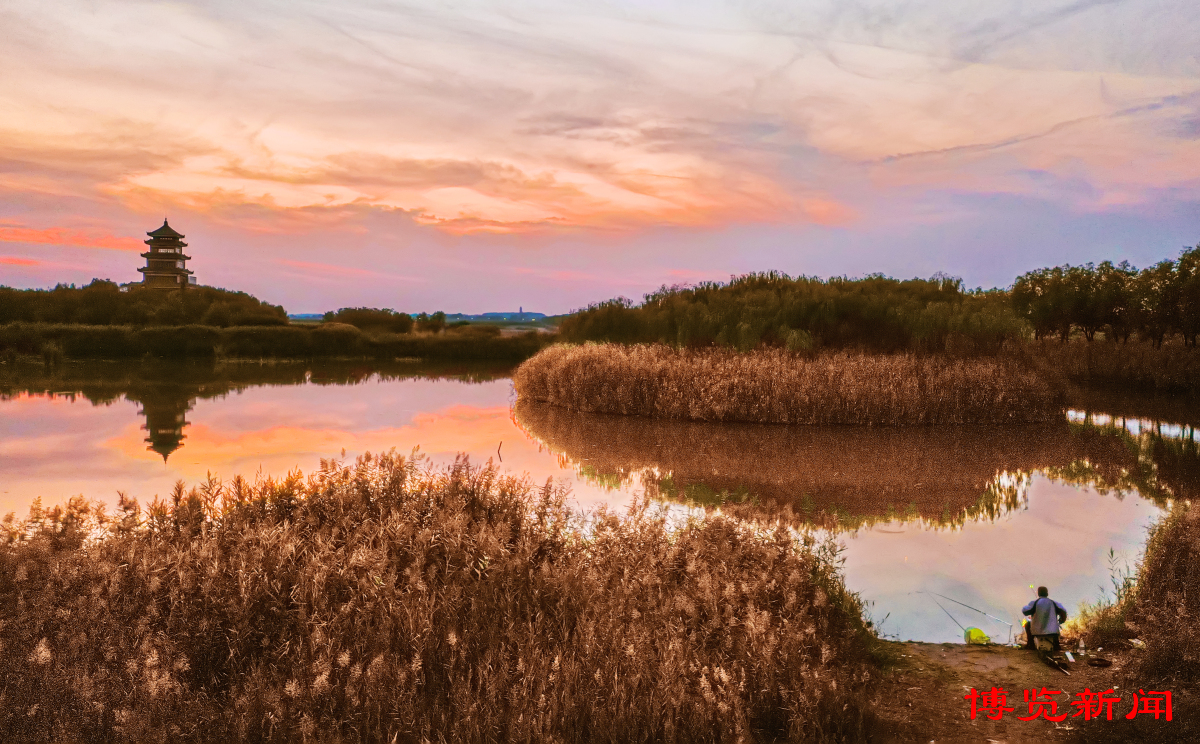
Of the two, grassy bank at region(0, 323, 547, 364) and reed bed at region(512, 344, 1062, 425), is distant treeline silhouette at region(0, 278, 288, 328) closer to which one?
grassy bank at region(0, 323, 547, 364)

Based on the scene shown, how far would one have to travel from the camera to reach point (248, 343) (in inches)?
1786

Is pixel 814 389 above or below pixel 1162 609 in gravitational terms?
above

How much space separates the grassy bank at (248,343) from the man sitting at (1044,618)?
39896 millimetres

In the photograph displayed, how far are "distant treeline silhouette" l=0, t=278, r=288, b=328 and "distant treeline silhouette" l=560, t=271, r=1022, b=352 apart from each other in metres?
35.5

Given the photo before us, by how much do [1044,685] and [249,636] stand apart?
20.1ft

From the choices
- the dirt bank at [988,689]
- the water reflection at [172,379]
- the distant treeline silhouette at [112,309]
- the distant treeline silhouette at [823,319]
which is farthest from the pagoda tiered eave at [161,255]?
the dirt bank at [988,689]

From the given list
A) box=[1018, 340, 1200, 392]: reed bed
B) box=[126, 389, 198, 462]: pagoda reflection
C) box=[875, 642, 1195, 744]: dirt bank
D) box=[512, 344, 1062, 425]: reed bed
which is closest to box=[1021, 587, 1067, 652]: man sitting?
box=[875, 642, 1195, 744]: dirt bank

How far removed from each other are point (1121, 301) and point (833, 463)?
36319 mm

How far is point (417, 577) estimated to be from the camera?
605 centimetres

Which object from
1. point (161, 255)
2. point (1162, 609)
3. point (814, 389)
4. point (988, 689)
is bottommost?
point (988, 689)

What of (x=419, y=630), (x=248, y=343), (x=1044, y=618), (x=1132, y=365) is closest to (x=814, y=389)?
(x=1044, y=618)

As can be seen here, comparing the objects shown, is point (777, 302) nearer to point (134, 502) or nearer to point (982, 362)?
point (982, 362)

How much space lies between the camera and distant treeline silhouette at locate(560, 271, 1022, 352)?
25297 mm

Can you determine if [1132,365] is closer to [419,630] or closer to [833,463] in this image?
[833,463]
